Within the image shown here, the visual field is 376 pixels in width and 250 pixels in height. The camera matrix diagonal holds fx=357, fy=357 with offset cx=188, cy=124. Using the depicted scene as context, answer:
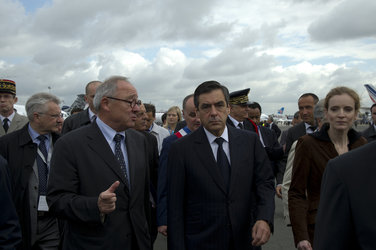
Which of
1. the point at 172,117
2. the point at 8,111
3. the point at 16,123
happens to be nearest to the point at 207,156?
the point at 16,123

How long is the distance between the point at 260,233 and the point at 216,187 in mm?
470

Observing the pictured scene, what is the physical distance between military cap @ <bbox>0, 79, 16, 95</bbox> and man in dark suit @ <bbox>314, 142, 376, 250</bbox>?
498 centimetres

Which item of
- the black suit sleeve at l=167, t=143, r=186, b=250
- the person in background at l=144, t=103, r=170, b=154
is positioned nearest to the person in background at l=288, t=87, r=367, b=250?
the black suit sleeve at l=167, t=143, r=186, b=250

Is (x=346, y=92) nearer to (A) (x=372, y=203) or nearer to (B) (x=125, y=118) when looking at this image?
(B) (x=125, y=118)

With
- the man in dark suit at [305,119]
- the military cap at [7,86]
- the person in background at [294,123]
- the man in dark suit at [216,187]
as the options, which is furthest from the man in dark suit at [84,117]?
the person in background at [294,123]

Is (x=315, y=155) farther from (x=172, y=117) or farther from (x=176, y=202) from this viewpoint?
(x=172, y=117)

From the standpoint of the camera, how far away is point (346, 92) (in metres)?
3.08

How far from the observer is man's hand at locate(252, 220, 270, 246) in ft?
8.75

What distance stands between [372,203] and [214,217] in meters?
1.78

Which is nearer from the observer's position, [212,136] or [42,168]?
[212,136]

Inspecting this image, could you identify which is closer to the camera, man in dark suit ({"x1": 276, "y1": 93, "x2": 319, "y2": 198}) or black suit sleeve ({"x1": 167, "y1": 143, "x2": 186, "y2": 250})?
black suit sleeve ({"x1": 167, "y1": 143, "x2": 186, "y2": 250})

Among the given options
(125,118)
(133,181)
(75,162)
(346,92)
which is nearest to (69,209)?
(75,162)

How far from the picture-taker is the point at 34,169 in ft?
12.0

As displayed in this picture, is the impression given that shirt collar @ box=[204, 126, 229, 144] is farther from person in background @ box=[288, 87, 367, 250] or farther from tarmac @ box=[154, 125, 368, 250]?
tarmac @ box=[154, 125, 368, 250]
